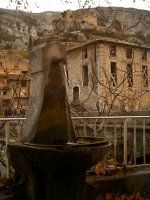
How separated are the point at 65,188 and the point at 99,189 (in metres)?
1.31

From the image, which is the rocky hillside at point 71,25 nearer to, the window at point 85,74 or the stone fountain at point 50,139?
the stone fountain at point 50,139

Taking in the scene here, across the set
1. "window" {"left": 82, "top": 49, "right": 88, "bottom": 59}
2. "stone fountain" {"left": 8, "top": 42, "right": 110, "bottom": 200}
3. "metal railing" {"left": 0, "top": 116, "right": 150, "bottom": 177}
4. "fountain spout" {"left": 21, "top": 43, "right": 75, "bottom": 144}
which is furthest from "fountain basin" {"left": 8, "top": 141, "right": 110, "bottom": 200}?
"window" {"left": 82, "top": 49, "right": 88, "bottom": 59}

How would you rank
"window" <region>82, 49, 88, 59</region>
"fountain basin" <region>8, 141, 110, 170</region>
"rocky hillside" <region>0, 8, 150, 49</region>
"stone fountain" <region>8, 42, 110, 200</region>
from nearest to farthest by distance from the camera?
"fountain basin" <region>8, 141, 110, 170</region>, "stone fountain" <region>8, 42, 110, 200</region>, "rocky hillside" <region>0, 8, 150, 49</region>, "window" <region>82, 49, 88, 59</region>

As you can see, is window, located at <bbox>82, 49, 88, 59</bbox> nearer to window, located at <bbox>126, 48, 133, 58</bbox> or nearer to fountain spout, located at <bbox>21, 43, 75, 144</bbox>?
window, located at <bbox>126, 48, 133, 58</bbox>

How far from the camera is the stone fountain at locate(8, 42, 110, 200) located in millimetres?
3506

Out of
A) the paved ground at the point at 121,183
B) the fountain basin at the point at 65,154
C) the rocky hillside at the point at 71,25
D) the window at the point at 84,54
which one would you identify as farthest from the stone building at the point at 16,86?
the window at the point at 84,54

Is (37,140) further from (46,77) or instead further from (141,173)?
(141,173)

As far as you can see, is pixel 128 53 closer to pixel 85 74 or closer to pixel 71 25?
pixel 85 74

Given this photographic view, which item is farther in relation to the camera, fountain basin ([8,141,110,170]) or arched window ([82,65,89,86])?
arched window ([82,65,89,86])

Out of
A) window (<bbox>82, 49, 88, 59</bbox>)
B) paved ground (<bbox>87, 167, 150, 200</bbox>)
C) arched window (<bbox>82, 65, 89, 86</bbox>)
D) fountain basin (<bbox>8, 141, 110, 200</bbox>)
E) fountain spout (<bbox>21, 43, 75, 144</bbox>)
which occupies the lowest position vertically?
paved ground (<bbox>87, 167, 150, 200</bbox>)

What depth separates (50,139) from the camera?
3783 mm

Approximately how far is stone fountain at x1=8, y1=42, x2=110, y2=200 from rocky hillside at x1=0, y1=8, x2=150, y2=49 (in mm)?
3678

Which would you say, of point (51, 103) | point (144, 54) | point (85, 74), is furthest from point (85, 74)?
point (51, 103)

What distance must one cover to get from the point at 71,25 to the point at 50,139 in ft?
41.9
